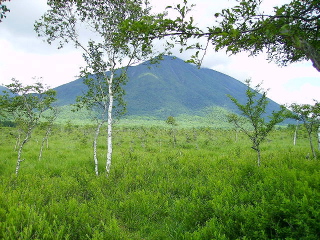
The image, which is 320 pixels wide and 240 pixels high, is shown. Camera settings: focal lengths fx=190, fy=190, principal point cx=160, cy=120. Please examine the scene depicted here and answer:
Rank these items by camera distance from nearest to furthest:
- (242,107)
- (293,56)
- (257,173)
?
(293,56) < (257,173) < (242,107)

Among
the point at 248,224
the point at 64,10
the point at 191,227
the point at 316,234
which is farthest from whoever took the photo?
the point at 64,10

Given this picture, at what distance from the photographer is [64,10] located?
11664 mm

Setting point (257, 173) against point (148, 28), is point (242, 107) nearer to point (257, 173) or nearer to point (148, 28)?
point (257, 173)

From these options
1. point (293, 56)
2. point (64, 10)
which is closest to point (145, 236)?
point (293, 56)

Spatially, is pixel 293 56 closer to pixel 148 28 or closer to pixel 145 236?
pixel 148 28

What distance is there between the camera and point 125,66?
12266 mm

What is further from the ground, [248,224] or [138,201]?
[248,224]

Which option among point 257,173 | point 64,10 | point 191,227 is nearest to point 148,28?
Result: point 191,227

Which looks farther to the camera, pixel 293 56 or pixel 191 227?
pixel 293 56

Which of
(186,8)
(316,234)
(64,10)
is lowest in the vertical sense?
(316,234)

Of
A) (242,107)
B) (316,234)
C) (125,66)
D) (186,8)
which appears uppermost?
(125,66)

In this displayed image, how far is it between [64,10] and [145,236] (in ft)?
42.8

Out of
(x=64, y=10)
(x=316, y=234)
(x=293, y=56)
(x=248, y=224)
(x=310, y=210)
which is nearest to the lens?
(x=316, y=234)

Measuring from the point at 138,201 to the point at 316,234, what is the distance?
4.94 metres
